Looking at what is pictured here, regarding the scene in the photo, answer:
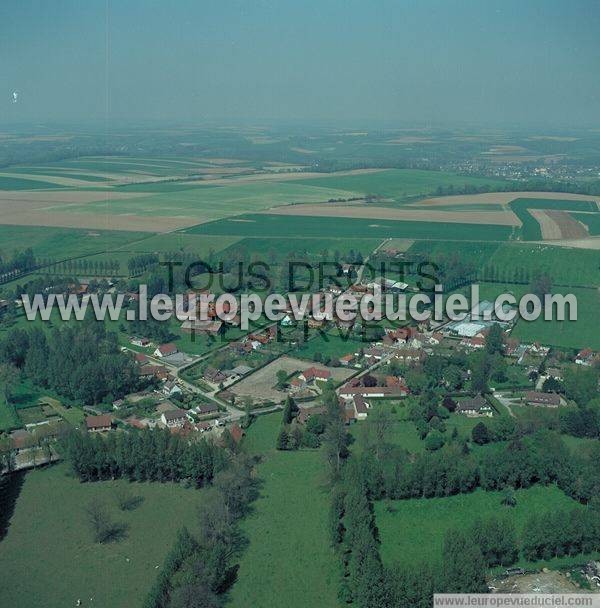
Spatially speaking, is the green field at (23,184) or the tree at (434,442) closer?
the tree at (434,442)

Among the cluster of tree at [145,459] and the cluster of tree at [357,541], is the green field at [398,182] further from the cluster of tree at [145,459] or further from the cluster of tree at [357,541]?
the cluster of tree at [357,541]

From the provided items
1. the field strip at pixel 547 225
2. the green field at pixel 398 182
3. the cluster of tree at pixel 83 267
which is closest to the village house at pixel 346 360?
the cluster of tree at pixel 83 267

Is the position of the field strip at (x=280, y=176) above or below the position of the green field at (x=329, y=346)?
above

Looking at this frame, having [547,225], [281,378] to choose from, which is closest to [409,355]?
[281,378]

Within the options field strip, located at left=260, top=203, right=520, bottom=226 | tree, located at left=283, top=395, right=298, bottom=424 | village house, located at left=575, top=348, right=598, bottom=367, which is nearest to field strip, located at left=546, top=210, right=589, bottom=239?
field strip, located at left=260, top=203, right=520, bottom=226

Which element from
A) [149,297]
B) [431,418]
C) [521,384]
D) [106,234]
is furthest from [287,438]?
[106,234]

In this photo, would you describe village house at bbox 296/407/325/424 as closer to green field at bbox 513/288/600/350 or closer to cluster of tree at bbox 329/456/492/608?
cluster of tree at bbox 329/456/492/608

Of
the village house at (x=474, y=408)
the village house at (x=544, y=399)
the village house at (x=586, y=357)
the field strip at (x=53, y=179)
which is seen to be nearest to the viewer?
the village house at (x=474, y=408)
